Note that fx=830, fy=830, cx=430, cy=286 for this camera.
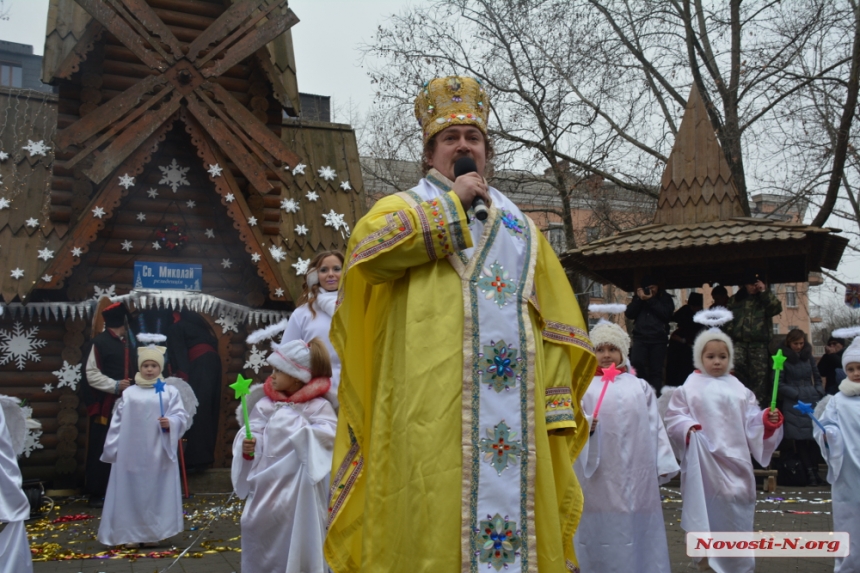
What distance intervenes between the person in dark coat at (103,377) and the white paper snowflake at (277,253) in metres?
2.49

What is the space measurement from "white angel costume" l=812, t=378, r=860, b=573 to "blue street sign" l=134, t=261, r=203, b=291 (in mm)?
8316

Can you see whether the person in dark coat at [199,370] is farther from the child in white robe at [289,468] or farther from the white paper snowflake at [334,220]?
the child in white robe at [289,468]

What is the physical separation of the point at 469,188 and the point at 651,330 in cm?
776

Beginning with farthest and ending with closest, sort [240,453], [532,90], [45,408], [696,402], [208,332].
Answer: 1. [532,90]
2. [208,332]
3. [45,408]
4. [696,402]
5. [240,453]

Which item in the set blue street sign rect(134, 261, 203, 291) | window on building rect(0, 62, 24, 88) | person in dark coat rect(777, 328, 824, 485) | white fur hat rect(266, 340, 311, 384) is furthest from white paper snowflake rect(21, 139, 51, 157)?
window on building rect(0, 62, 24, 88)

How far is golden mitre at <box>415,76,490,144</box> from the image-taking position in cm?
361

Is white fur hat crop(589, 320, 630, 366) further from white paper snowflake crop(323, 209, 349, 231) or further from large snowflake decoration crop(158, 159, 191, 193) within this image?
large snowflake decoration crop(158, 159, 191, 193)

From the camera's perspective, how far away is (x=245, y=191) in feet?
41.8

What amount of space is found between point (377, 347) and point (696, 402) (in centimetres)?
380

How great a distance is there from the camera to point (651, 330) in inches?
410

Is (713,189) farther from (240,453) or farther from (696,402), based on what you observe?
(240,453)

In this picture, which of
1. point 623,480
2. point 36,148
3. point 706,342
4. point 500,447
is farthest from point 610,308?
point 36,148

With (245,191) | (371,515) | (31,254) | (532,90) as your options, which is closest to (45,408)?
(31,254)

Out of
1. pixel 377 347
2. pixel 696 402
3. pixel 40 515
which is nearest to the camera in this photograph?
pixel 377 347
